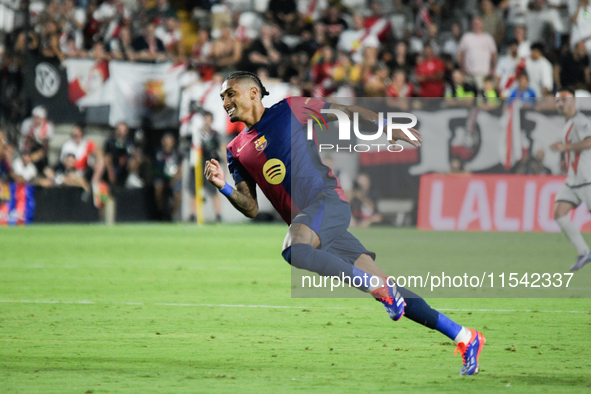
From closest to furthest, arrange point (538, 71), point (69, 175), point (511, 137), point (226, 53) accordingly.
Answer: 1. point (511, 137)
2. point (538, 71)
3. point (69, 175)
4. point (226, 53)

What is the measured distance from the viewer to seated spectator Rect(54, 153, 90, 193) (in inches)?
732

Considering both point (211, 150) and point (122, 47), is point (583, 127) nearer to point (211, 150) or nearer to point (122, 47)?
point (211, 150)

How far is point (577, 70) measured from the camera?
705 inches

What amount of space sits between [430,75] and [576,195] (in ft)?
25.8

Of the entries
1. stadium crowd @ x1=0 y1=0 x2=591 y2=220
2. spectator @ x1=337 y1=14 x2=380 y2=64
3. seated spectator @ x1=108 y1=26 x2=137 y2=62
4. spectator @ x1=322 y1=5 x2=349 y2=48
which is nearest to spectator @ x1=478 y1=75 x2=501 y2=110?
stadium crowd @ x1=0 y1=0 x2=591 y2=220

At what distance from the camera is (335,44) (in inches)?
813

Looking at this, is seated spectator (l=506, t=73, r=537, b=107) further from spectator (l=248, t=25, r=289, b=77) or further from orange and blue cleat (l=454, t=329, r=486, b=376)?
orange and blue cleat (l=454, t=329, r=486, b=376)

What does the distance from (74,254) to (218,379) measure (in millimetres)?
8336

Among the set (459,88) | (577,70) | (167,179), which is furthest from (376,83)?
(167,179)

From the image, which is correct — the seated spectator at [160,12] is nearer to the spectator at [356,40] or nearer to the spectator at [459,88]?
the spectator at [356,40]

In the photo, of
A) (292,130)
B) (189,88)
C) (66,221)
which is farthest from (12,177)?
(292,130)

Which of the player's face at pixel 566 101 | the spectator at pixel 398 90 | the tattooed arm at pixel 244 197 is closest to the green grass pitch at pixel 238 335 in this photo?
the tattooed arm at pixel 244 197

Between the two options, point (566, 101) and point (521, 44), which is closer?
point (566, 101)

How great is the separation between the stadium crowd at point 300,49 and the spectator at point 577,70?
22mm
